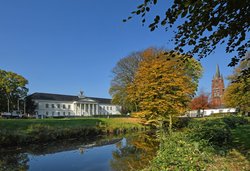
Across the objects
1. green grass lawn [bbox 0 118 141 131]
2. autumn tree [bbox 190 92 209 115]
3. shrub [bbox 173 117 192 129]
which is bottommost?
shrub [bbox 173 117 192 129]

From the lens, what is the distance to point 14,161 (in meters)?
12.8

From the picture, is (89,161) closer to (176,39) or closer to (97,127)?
(176,39)

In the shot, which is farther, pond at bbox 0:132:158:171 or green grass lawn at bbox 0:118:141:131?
green grass lawn at bbox 0:118:141:131

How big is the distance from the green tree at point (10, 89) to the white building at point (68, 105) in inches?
484

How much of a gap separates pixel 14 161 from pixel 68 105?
7244cm

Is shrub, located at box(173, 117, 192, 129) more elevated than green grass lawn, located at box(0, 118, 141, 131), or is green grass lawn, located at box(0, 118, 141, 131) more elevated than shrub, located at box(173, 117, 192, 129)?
green grass lawn, located at box(0, 118, 141, 131)

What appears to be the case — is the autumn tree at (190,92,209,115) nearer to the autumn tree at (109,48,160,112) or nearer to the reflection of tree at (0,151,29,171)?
the autumn tree at (109,48,160,112)

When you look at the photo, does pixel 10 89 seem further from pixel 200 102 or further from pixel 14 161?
pixel 14 161

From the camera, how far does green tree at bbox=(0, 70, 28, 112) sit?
176 ft

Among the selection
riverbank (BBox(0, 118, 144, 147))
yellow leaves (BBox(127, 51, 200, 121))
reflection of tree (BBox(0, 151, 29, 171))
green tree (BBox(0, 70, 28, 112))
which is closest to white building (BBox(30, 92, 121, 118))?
green tree (BBox(0, 70, 28, 112))

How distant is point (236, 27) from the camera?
4281 mm

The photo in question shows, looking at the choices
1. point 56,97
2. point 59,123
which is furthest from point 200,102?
point 56,97

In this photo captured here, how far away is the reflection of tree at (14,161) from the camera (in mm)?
11095

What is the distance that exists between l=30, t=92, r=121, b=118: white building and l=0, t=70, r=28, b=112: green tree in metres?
12.3
